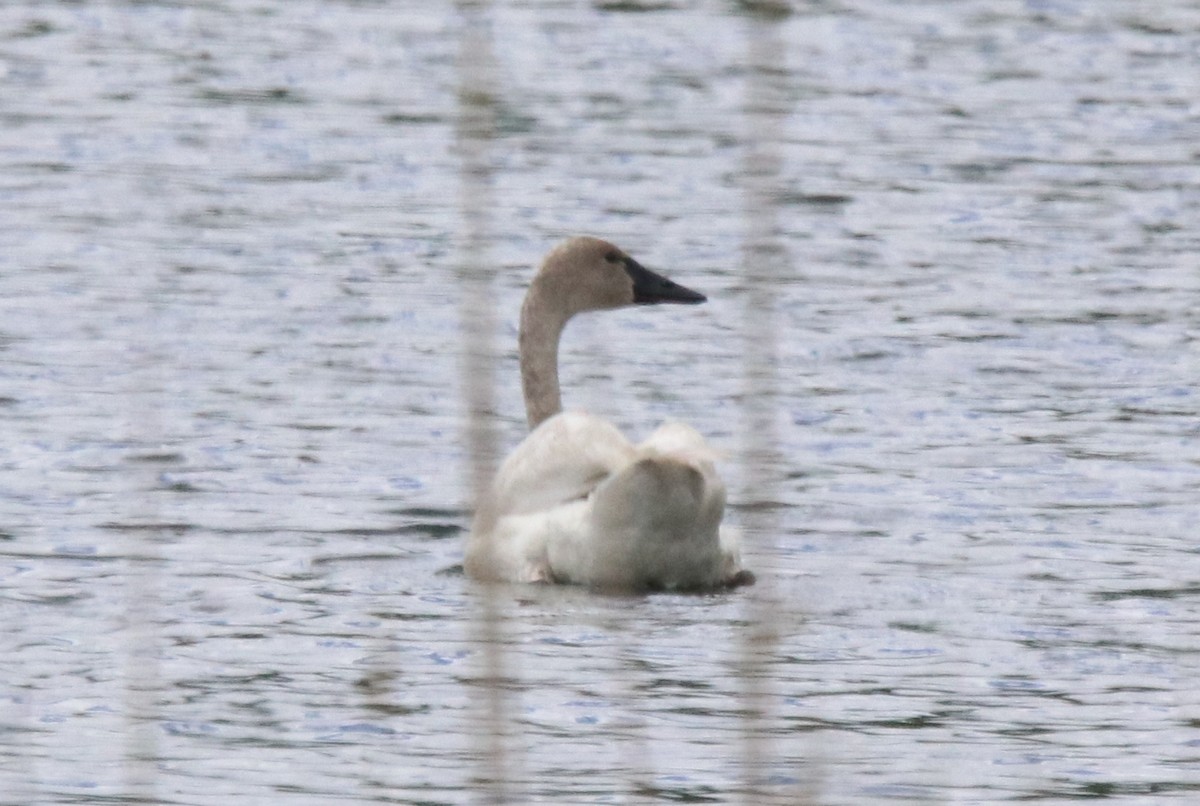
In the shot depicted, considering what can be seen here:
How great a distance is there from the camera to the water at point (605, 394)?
7414mm

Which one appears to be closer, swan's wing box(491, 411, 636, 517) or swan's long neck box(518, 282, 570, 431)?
swan's wing box(491, 411, 636, 517)

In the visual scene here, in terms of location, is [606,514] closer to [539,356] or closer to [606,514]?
[606,514]

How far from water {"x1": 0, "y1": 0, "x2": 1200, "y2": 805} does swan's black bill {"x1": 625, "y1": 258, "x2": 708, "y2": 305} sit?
84 cm

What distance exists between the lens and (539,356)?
11.6 meters

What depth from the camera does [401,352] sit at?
1424 centimetres

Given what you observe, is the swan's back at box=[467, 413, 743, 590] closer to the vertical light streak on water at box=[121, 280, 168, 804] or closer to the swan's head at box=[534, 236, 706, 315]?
the vertical light streak on water at box=[121, 280, 168, 804]

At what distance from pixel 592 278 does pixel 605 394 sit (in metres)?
0.51

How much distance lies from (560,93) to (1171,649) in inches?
551

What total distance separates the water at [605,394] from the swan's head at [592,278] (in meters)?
0.85

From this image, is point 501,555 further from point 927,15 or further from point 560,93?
point 927,15

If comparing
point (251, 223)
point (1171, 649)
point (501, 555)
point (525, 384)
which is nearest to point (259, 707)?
point (501, 555)

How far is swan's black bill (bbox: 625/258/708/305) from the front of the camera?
1182 centimetres

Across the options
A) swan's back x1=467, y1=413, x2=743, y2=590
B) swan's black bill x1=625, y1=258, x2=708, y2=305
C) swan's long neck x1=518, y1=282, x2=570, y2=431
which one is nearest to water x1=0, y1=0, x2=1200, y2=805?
swan's back x1=467, y1=413, x2=743, y2=590

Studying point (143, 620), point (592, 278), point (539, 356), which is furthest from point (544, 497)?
point (143, 620)
